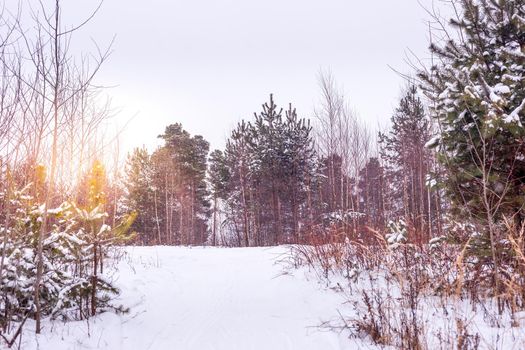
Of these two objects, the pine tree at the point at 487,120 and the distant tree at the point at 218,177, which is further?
the distant tree at the point at 218,177

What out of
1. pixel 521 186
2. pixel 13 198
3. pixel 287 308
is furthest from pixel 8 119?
pixel 521 186

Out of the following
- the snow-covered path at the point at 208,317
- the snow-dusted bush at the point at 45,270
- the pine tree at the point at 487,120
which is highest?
the pine tree at the point at 487,120

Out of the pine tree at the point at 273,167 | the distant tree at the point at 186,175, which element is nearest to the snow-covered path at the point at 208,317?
the pine tree at the point at 273,167

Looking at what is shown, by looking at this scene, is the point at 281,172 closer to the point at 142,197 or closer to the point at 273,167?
the point at 273,167

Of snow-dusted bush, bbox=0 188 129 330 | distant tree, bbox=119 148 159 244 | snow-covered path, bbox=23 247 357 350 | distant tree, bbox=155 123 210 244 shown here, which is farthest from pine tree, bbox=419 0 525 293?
distant tree, bbox=119 148 159 244

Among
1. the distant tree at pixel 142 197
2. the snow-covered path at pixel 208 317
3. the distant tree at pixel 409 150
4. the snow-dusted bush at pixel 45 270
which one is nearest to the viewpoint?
the snow-dusted bush at pixel 45 270

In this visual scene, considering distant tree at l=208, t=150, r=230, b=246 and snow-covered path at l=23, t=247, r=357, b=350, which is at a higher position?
distant tree at l=208, t=150, r=230, b=246

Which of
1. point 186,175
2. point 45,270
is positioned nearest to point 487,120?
point 45,270

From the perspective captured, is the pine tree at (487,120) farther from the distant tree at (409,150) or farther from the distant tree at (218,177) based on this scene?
the distant tree at (218,177)

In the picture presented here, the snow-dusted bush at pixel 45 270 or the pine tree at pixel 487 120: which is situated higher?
the pine tree at pixel 487 120

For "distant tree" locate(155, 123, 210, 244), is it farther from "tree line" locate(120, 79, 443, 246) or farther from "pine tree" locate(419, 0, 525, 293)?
"pine tree" locate(419, 0, 525, 293)

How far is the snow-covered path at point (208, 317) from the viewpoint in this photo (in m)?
3.79

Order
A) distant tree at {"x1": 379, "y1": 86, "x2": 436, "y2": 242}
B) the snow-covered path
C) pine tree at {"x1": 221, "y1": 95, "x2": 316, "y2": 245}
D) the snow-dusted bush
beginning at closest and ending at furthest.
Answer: the snow-dusted bush < the snow-covered path < distant tree at {"x1": 379, "y1": 86, "x2": 436, "y2": 242} < pine tree at {"x1": 221, "y1": 95, "x2": 316, "y2": 245}

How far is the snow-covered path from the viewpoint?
379cm
